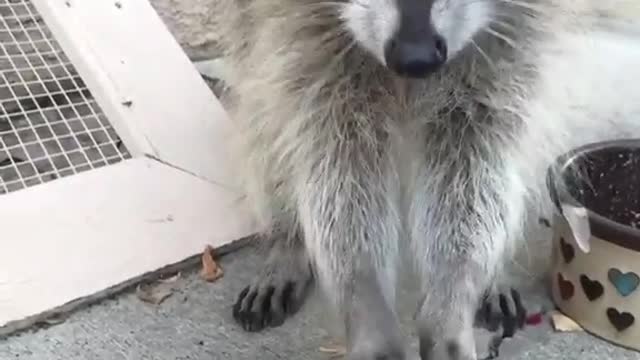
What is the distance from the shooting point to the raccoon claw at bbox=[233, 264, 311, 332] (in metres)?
1.87

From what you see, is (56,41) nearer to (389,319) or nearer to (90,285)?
(90,285)

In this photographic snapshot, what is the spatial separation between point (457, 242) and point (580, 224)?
0.25 m

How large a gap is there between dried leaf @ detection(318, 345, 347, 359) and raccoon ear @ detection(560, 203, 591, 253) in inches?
14.5

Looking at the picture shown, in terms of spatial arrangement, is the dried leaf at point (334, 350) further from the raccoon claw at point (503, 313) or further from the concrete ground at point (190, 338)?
the raccoon claw at point (503, 313)

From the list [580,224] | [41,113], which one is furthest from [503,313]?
[41,113]

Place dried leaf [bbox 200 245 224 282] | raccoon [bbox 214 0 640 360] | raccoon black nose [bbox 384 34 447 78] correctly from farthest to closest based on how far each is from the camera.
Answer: dried leaf [bbox 200 245 224 282], raccoon [bbox 214 0 640 360], raccoon black nose [bbox 384 34 447 78]

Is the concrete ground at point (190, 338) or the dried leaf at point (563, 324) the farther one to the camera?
the dried leaf at point (563, 324)

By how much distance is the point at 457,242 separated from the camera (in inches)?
65.2

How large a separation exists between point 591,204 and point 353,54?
1.79 ft

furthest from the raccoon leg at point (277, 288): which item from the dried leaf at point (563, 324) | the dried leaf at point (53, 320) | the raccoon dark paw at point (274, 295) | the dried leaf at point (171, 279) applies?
the dried leaf at point (563, 324)

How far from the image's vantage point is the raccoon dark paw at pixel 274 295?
1.88 metres

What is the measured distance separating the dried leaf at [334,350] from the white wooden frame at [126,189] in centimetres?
31

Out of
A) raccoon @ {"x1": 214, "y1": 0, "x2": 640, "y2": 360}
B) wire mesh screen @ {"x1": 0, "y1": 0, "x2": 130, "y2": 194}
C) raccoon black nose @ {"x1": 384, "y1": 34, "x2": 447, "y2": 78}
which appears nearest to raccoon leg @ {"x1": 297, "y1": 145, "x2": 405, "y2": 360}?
raccoon @ {"x1": 214, "y1": 0, "x2": 640, "y2": 360}

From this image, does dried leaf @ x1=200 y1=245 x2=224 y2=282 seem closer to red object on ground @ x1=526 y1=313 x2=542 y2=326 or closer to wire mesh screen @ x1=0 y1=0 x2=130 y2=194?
wire mesh screen @ x1=0 y1=0 x2=130 y2=194
